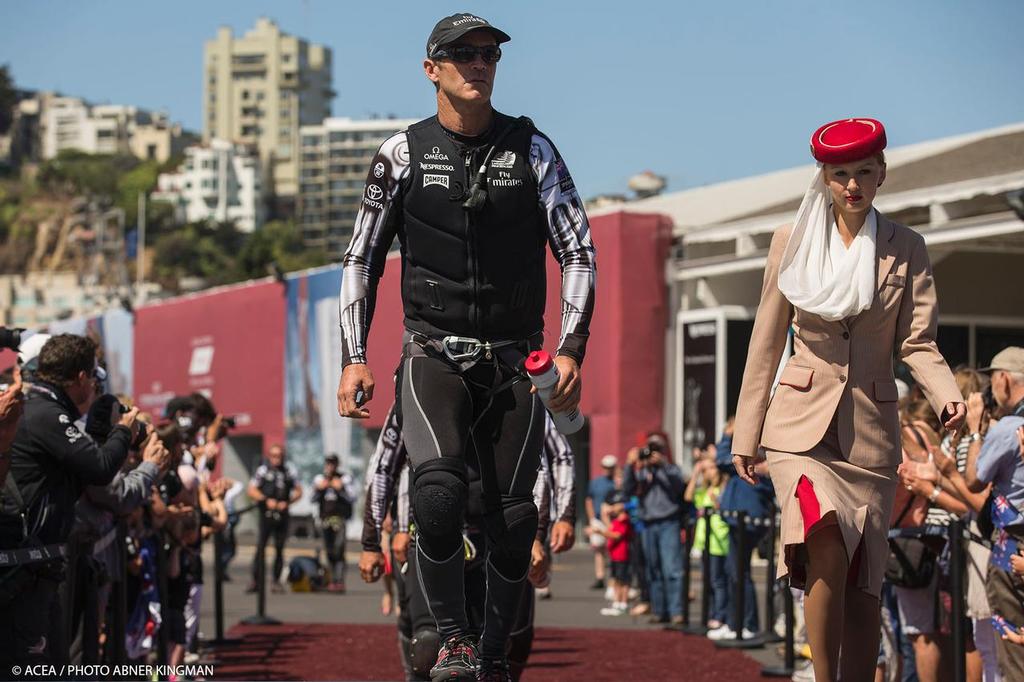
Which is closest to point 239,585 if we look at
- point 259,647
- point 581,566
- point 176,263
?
point 581,566

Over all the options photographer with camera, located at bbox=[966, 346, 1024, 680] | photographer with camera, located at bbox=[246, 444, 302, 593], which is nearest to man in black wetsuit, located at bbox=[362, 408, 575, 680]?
photographer with camera, located at bbox=[966, 346, 1024, 680]

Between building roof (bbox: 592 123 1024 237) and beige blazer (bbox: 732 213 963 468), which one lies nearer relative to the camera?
beige blazer (bbox: 732 213 963 468)

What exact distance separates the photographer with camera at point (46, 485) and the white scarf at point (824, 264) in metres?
3.48

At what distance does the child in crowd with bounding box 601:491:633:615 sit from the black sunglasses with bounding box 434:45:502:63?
1353 centimetres

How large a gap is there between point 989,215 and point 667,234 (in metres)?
9.03

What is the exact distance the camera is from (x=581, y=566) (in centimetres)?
2875

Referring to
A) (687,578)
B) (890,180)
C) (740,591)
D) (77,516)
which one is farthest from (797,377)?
(890,180)

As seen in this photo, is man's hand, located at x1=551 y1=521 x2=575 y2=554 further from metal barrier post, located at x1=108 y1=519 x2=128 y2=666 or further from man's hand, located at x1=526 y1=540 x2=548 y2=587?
metal barrier post, located at x1=108 y1=519 x2=128 y2=666

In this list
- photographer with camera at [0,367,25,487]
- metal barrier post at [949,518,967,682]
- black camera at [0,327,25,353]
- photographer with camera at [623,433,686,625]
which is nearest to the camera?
photographer with camera at [0,367,25,487]

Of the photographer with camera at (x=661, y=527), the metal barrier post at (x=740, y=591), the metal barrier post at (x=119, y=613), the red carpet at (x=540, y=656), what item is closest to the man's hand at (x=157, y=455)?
the metal barrier post at (x=119, y=613)

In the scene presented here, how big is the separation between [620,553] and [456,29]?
14050mm

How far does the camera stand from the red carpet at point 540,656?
12289mm

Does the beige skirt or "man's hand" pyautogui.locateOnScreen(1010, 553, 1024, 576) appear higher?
the beige skirt

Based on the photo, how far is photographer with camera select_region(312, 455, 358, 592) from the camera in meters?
23.5
